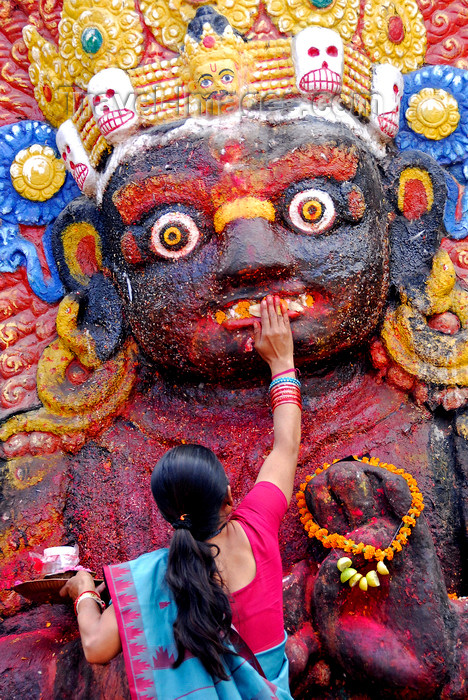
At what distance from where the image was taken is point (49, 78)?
3568mm

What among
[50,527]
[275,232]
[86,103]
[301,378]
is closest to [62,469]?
[50,527]

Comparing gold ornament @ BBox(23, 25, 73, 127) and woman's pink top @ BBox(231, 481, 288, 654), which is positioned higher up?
gold ornament @ BBox(23, 25, 73, 127)

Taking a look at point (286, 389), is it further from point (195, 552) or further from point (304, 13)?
point (304, 13)

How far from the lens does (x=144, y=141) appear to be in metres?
3.18

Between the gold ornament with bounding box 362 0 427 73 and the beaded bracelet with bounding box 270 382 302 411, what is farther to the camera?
the gold ornament with bounding box 362 0 427 73

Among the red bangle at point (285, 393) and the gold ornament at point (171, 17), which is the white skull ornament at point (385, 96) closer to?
the gold ornament at point (171, 17)

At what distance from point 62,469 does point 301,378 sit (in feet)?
4.03

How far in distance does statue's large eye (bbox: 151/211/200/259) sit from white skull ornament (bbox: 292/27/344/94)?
0.81m

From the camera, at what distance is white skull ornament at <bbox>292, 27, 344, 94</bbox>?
3.09 metres

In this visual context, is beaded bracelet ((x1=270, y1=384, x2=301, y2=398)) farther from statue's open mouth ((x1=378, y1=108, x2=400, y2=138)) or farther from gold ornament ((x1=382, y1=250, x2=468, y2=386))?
statue's open mouth ((x1=378, y1=108, x2=400, y2=138))

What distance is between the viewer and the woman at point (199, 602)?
6.63ft

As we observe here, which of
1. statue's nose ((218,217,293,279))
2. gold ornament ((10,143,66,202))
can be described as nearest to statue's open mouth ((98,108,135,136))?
gold ornament ((10,143,66,202))

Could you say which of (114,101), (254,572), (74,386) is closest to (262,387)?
(74,386)

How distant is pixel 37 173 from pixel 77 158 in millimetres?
347
